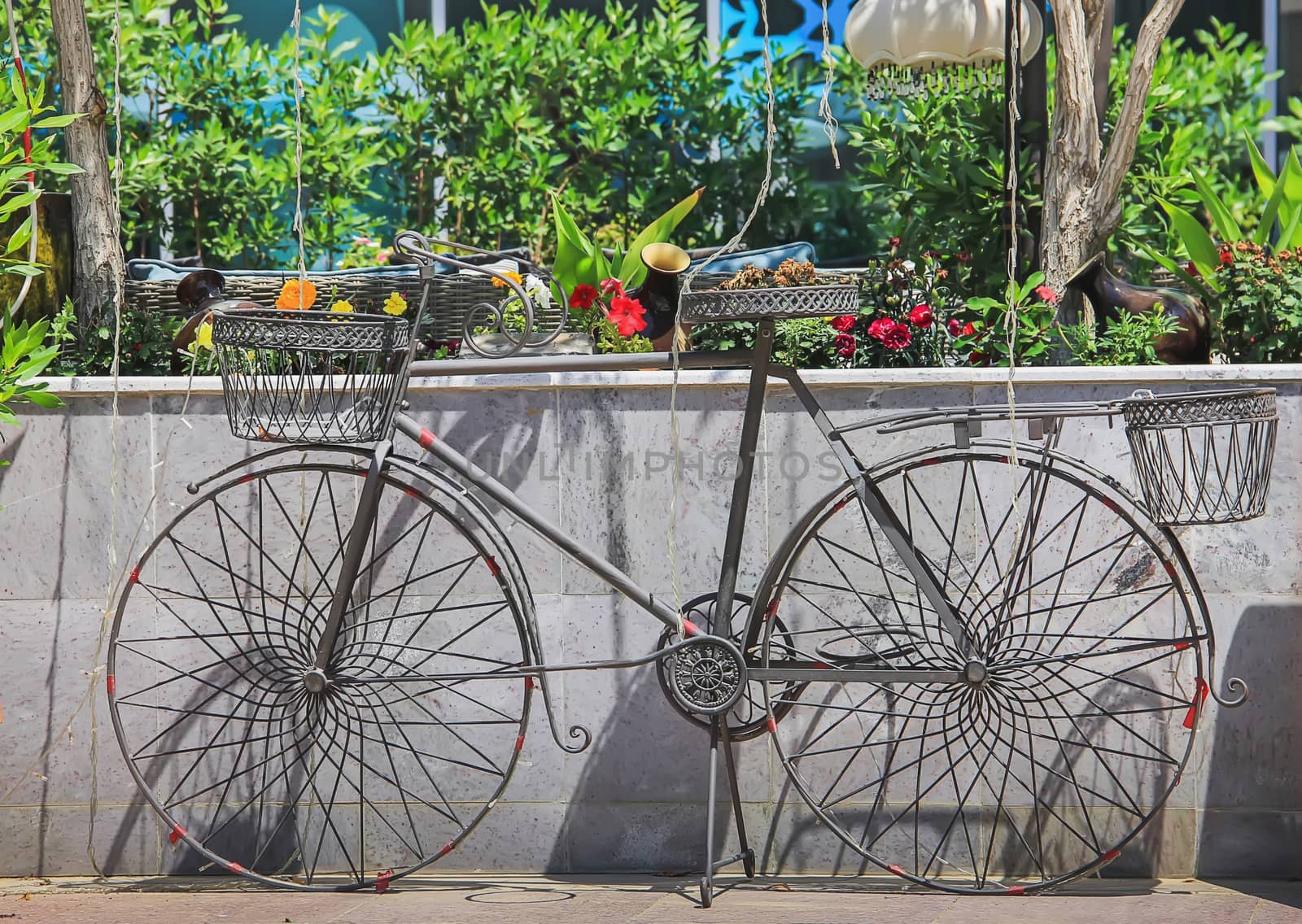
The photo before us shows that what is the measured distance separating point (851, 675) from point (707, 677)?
37 centimetres

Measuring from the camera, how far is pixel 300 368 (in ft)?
11.3

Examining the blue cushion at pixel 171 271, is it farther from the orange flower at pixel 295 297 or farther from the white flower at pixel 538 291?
the white flower at pixel 538 291

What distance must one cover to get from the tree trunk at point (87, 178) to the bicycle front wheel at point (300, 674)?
0.95 metres

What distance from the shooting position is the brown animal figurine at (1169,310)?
4.01 meters

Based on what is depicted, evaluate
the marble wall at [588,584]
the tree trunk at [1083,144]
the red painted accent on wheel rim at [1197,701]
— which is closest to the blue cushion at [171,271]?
the marble wall at [588,584]

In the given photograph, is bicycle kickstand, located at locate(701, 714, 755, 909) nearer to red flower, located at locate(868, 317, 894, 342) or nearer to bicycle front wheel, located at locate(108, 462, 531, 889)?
bicycle front wheel, located at locate(108, 462, 531, 889)

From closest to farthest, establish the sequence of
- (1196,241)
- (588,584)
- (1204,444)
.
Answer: (1204,444)
(588,584)
(1196,241)

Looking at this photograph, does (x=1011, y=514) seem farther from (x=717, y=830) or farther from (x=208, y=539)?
(x=208, y=539)

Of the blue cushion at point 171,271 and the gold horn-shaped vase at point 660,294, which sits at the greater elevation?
the blue cushion at point 171,271

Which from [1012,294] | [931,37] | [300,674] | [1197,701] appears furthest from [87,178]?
[1197,701]

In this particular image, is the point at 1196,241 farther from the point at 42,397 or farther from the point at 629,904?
the point at 42,397

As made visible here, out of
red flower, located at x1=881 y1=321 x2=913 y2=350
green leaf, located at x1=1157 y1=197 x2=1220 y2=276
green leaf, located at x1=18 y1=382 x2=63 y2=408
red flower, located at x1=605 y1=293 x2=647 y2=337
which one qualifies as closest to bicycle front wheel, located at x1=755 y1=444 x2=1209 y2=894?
red flower, located at x1=881 y1=321 x2=913 y2=350

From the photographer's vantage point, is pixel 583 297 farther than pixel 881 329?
Yes

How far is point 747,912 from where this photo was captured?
345 cm
